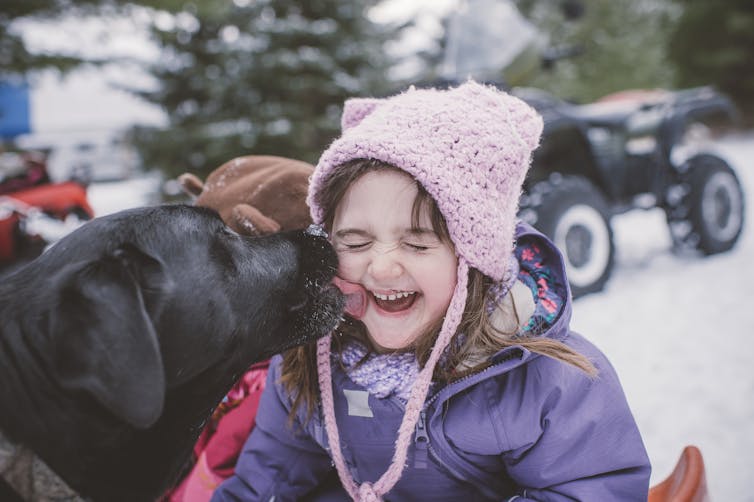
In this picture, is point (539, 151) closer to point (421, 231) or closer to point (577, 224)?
point (577, 224)

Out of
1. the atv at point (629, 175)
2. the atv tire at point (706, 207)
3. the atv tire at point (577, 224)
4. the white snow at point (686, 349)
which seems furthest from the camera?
the atv tire at point (706, 207)

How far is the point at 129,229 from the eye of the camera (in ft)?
4.39

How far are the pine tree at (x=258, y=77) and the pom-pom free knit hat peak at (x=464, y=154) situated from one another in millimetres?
5660

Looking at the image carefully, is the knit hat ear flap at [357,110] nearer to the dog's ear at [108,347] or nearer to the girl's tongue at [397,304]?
the girl's tongue at [397,304]

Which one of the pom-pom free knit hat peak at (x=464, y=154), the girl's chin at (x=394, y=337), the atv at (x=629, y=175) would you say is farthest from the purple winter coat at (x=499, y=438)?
the atv at (x=629, y=175)

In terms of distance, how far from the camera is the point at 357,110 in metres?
1.75

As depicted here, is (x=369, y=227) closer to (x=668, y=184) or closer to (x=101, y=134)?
(x=668, y=184)

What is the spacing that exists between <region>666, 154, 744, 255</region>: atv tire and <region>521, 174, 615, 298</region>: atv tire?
118 cm

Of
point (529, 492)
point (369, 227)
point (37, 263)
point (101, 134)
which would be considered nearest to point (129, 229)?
point (37, 263)

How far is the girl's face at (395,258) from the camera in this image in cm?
142

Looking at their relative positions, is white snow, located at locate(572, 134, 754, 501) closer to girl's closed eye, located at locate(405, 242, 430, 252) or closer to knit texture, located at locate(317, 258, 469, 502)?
knit texture, located at locate(317, 258, 469, 502)

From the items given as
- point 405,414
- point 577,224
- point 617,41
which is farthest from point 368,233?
point 617,41

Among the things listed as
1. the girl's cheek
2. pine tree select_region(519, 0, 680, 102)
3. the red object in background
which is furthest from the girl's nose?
pine tree select_region(519, 0, 680, 102)

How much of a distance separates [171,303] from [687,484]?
1.37 metres
